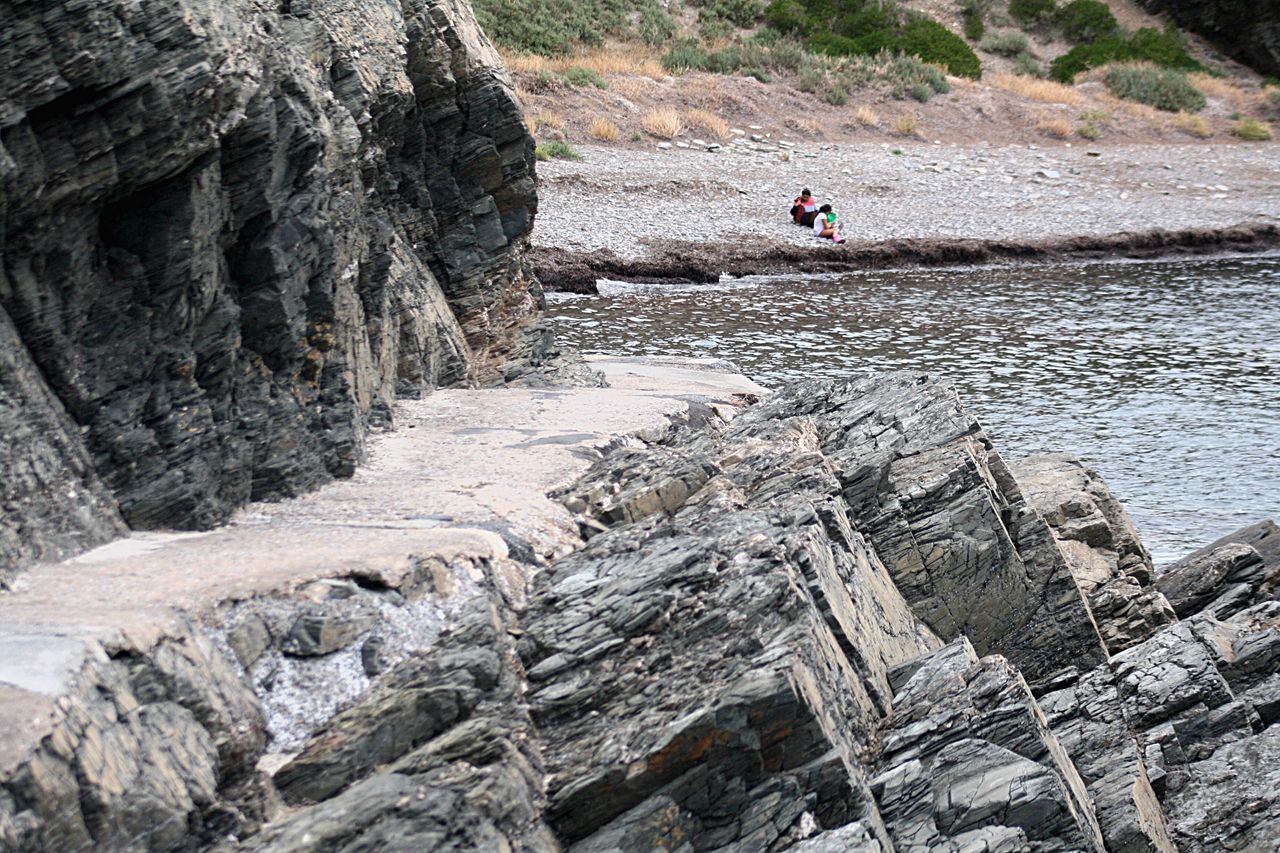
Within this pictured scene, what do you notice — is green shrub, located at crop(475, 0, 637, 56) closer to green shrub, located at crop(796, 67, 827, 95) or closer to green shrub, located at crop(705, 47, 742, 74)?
green shrub, located at crop(705, 47, 742, 74)

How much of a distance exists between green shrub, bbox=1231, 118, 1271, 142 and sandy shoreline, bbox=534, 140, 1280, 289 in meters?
5.13

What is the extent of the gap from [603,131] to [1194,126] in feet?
85.5

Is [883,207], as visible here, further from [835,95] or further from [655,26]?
[655,26]

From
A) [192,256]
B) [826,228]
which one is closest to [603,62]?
[826,228]

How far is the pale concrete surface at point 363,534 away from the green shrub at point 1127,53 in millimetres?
45639

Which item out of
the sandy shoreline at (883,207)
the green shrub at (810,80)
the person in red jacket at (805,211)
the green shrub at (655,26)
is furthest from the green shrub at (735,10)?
the person in red jacket at (805,211)

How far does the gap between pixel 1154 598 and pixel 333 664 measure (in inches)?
391

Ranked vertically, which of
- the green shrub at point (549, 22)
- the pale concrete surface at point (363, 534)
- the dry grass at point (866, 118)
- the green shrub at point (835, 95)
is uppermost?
the green shrub at point (549, 22)

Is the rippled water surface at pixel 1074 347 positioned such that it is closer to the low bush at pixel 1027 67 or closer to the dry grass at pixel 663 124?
the dry grass at pixel 663 124

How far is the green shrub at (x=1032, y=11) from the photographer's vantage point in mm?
60406

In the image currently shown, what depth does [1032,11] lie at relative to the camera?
60.5 m

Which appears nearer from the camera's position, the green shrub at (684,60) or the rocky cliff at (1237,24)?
the green shrub at (684,60)

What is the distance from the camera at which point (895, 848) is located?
887 cm

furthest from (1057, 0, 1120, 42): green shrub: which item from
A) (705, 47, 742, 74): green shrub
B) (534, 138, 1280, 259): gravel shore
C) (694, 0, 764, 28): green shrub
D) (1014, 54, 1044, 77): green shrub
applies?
(705, 47, 742, 74): green shrub
